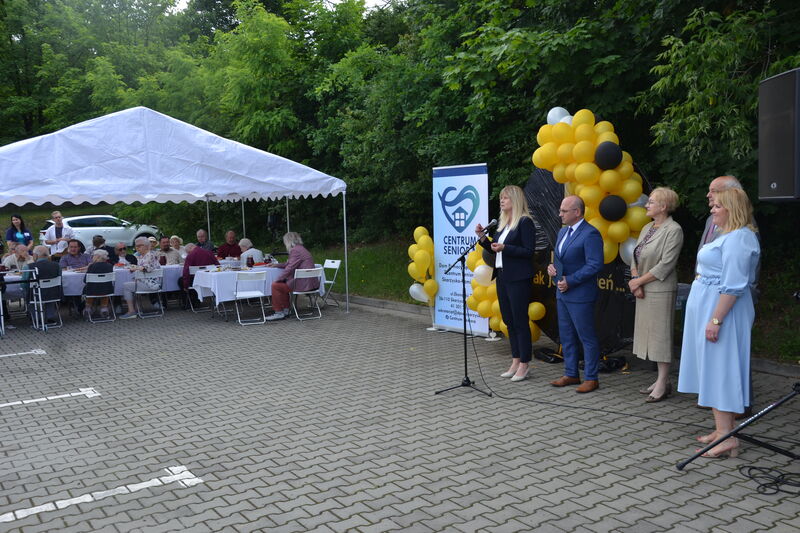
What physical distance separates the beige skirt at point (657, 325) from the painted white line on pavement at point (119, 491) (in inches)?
149

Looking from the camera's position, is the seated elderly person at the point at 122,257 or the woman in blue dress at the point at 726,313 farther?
the seated elderly person at the point at 122,257

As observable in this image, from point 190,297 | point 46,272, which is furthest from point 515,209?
point 190,297

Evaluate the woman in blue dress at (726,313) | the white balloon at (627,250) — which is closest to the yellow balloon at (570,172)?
the white balloon at (627,250)

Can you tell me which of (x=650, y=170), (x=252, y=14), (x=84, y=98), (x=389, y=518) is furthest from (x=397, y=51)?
(x=84, y=98)

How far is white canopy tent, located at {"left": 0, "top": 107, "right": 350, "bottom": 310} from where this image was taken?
33.7ft

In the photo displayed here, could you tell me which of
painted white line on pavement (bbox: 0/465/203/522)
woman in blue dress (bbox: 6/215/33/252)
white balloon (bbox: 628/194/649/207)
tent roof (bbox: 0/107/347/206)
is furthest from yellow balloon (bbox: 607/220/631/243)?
woman in blue dress (bbox: 6/215/33/252)

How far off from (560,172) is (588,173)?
1.42 feet

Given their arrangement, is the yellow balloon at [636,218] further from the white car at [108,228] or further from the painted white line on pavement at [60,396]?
the white car at [108,228]

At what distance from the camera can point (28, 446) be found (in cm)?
518

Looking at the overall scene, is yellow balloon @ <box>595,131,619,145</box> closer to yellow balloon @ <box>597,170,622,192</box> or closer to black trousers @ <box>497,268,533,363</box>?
yellow balloon @ <box>597,170,622,192</box>

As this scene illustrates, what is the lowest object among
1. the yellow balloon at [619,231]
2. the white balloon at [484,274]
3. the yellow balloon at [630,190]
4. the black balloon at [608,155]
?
the white balloon at [484,274]

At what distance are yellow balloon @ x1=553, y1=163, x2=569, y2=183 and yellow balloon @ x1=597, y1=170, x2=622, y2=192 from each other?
43cm

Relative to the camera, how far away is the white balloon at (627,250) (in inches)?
262

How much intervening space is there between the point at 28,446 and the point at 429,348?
15.5 ft
